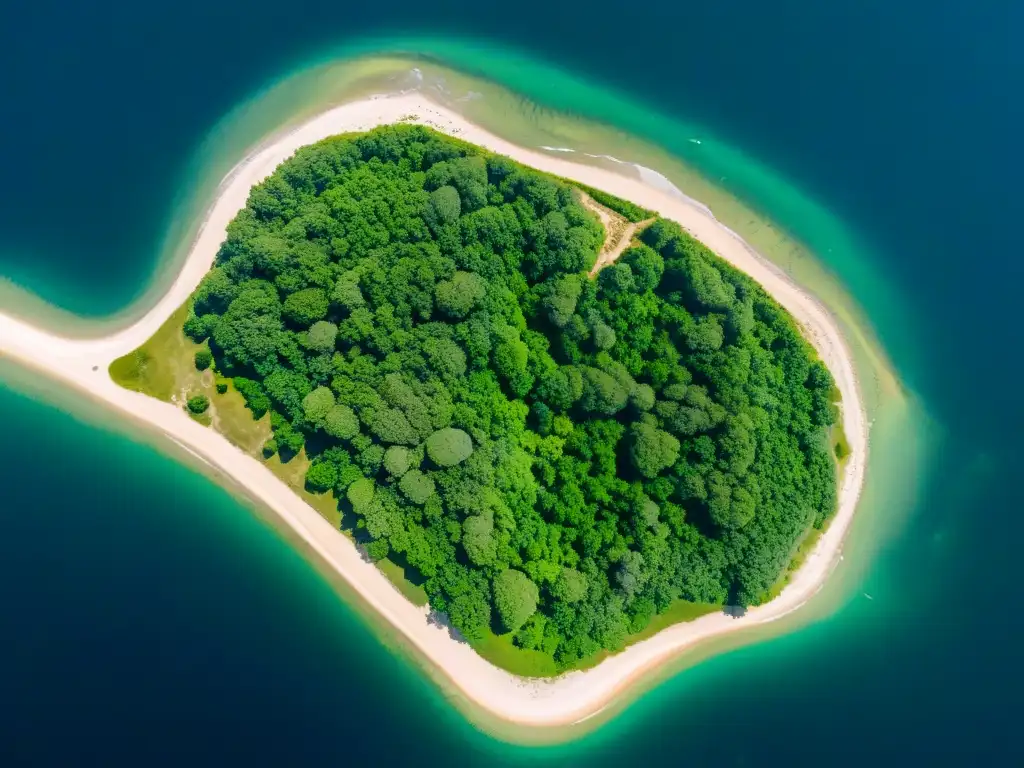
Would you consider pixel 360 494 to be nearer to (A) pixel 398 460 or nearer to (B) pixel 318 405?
(A) pixel 398 460

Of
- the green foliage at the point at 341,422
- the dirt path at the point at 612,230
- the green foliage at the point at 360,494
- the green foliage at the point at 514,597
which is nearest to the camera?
the green foliage at the point at 514,597

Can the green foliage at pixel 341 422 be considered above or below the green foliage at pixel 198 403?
below

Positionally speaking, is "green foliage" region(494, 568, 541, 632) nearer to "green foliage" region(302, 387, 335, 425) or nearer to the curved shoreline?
the curved shoreline

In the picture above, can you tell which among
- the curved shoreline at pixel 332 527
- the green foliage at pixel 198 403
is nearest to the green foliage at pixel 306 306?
the green foliage at pixel 198 403

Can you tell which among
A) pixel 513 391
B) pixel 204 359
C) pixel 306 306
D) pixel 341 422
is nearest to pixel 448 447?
pixel 513 391

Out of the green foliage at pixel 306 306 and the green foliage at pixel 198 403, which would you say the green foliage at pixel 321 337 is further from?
the green foliage at pixel 198 403

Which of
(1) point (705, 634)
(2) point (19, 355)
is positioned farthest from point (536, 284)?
(2) point (19, 355)
